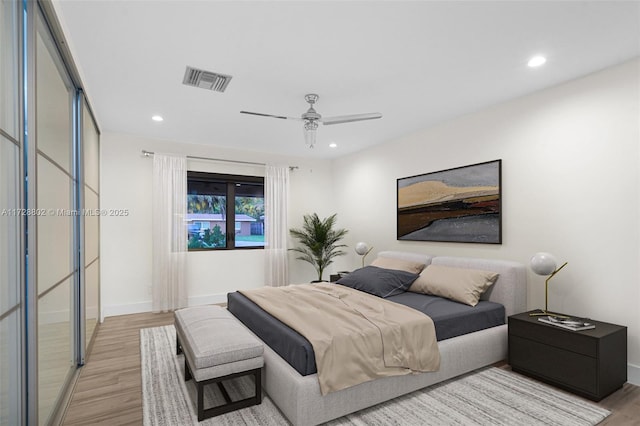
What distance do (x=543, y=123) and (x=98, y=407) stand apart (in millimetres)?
4487

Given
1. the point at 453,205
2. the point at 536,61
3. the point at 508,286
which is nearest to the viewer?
the point at 536,61

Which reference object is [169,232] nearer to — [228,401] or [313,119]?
[313,119]

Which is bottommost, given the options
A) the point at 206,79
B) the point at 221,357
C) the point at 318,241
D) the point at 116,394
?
the point at 116,394

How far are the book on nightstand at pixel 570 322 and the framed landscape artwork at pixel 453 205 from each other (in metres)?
0.99

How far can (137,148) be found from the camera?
196 inches

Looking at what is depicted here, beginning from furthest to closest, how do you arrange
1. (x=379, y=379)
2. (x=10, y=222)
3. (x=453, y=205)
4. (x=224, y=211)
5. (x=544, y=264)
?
(x=224, y=211) → (x=453, y=205) → (x=544, y=264) → (x=379, y=379) → (x=10, y=222)

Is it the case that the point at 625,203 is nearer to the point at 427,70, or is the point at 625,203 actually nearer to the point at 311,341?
the point at 427,70

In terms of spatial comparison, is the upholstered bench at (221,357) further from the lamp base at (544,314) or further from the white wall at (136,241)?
the white wall at (136,241)

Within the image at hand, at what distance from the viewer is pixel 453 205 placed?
4.14m

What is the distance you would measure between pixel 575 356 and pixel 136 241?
5.23 m

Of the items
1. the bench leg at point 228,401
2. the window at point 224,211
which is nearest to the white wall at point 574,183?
the bench leg at point 228,401

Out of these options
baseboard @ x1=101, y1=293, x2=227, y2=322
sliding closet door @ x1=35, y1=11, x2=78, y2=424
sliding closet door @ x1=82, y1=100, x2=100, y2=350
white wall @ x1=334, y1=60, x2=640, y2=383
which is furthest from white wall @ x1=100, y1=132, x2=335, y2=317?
white wall @ x1=334, y1=60, x2=640, y2=383

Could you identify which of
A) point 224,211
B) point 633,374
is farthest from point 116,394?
point 633,374

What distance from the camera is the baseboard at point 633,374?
2668mm
